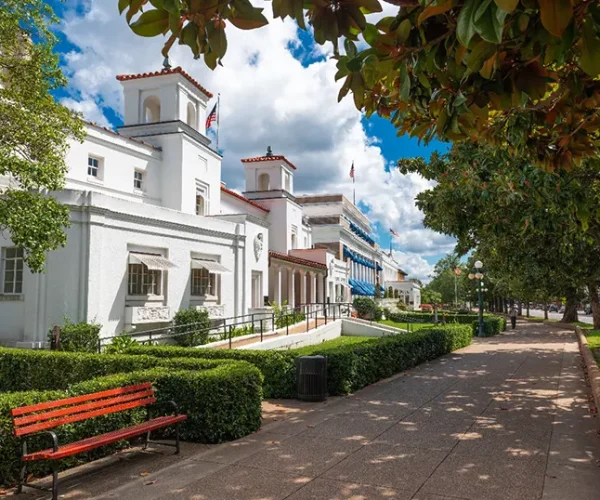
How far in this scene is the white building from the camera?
53.4 feet

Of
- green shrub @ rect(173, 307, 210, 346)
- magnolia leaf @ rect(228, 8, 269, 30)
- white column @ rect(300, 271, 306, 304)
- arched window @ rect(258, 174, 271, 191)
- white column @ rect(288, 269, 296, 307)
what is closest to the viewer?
magnolia leaf @ rect(228, 8, 269, 30)

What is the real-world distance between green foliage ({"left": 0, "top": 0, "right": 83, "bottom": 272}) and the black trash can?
626 centimetres

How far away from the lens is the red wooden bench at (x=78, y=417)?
18.2 ft

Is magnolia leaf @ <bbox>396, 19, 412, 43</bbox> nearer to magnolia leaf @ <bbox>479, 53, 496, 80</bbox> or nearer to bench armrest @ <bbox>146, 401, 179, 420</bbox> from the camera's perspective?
magnolia leaf @ <bbox>479, 53, 496, 80</bbox>

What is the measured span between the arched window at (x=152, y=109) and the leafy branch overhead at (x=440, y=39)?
24.7 m

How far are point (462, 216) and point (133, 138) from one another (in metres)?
17.4

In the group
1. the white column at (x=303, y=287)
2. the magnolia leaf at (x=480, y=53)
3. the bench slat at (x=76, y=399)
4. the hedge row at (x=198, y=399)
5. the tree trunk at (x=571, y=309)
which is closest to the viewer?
the magnolia leaf at (x=480, y=53)

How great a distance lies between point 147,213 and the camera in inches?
734

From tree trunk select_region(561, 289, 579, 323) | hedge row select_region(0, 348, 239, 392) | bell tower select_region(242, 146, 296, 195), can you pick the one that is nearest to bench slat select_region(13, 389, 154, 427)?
hedge row select_region(0, 348, 239, 392)

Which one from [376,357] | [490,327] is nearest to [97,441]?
[376,357]

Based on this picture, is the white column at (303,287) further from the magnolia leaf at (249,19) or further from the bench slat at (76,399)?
the magnolia leaf at (249,19)

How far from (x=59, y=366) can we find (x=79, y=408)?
19.9 feet

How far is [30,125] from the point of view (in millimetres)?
11875

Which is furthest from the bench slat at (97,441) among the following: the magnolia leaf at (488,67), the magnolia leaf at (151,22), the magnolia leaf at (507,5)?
the magnolia leaf at (507,5)
